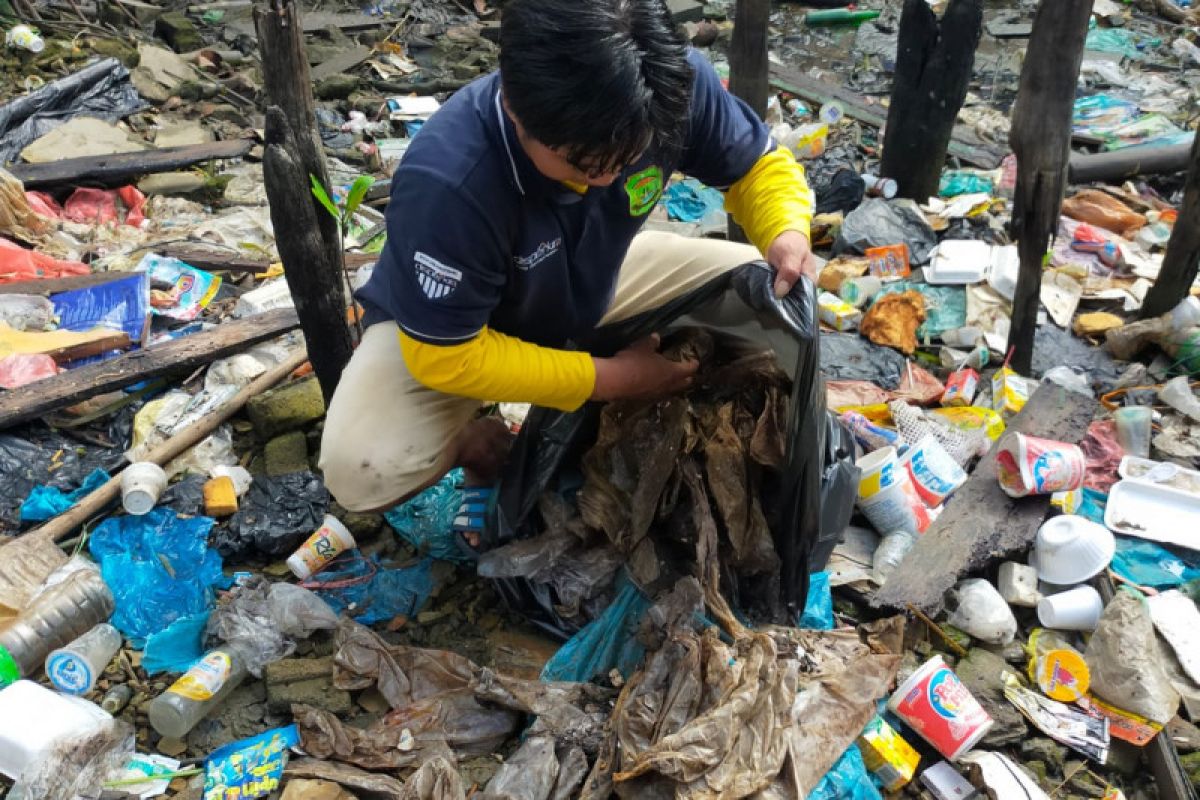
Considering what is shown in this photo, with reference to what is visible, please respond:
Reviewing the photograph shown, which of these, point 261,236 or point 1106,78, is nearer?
point 261,236

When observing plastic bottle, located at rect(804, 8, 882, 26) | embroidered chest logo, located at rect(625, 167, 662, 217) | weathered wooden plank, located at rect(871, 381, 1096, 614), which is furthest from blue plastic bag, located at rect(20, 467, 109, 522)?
plastic bottle, located at rect(804, 8, 882, 26)

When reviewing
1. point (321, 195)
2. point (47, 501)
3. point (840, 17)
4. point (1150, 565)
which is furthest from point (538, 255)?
point (840, 17)

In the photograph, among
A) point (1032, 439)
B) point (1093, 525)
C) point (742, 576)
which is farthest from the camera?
point (1032, 439)

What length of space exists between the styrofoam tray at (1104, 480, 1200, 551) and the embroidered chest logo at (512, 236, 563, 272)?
2011 mm

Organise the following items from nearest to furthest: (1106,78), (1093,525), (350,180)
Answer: (1093,525) < (350,180) < (1106,78)

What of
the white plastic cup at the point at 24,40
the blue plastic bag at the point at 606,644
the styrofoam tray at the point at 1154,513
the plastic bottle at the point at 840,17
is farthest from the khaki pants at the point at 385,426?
the plastic bottle at the point at 840,17

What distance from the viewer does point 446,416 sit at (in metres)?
2.52

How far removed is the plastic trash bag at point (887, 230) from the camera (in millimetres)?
4387

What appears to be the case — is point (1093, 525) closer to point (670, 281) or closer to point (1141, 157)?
point (670, 281)

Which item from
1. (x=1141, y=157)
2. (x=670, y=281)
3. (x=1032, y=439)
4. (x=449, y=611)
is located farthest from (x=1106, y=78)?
(x=449, y=611)

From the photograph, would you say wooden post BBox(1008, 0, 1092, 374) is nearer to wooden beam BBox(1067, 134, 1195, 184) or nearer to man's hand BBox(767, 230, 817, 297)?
man's hand BBox(767, 230, 817, 297)

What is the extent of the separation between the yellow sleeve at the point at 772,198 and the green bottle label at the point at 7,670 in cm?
230

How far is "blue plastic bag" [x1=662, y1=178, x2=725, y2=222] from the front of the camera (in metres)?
5.01

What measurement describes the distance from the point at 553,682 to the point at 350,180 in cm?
398
